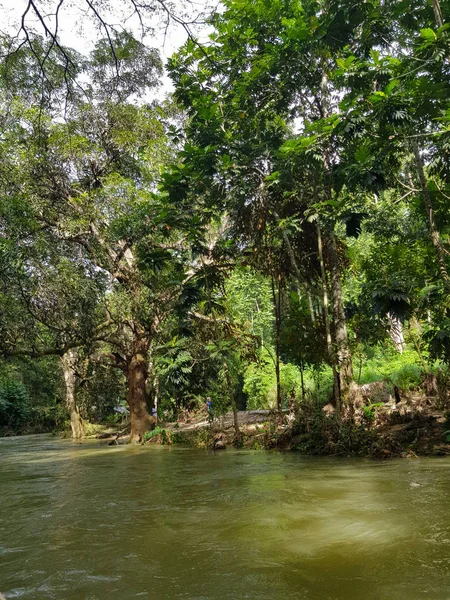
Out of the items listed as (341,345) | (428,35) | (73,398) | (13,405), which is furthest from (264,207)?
(13,405)

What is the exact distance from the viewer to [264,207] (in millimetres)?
9906

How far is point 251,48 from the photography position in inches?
408

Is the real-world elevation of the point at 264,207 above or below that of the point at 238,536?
above

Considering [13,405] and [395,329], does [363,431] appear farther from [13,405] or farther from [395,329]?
[13,405]

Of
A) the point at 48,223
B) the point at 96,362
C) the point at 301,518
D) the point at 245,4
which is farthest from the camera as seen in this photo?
the point at 96,362

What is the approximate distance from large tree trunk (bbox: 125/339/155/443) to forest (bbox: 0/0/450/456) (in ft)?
0.15

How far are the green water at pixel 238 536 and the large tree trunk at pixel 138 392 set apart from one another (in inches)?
282

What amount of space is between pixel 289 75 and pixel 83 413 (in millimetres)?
19342

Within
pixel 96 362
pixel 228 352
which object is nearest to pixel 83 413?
pixel 96 362

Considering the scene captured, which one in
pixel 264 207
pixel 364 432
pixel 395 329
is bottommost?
pixel 364 432

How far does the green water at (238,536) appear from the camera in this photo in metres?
2.66

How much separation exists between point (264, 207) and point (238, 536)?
7.37 meters

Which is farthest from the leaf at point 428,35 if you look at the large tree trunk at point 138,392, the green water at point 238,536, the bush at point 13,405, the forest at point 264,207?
the bush at point 13,405

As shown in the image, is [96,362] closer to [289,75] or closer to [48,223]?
[48,223]
